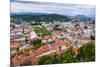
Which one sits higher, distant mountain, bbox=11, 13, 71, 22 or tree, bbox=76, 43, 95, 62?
distant mountain, bbox=11, 13, 71, 22

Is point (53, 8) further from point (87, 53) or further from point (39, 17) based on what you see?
point (87, 53)

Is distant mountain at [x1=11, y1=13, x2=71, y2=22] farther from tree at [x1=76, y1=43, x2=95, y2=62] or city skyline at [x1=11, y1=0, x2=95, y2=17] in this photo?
tree at [x1=76, y1=43, x2=95, y2=62]

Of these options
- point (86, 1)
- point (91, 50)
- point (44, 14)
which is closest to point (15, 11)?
point (44, 14)

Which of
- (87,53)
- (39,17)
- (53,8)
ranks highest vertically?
(53,8)

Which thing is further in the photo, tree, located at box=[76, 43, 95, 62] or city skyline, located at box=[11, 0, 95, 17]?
tree, located at box=[76, 43, 95, 62]

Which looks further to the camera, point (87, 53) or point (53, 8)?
point (87, 53)

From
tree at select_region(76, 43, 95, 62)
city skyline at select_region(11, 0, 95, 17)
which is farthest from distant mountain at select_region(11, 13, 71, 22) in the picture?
tree at select_region(76, 43, 95, 62)

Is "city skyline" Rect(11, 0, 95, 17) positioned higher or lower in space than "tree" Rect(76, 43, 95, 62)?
higher

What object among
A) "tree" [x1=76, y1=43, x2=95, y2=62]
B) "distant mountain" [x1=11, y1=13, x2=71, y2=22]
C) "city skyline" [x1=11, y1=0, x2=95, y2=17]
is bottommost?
"tree" [x1=76, y1=43, x2=95, y2=62]

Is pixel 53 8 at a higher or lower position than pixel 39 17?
higher

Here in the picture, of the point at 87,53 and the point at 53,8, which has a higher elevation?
the point at 53,8

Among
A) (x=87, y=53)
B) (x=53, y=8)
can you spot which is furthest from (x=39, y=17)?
(x=87, y=53)
